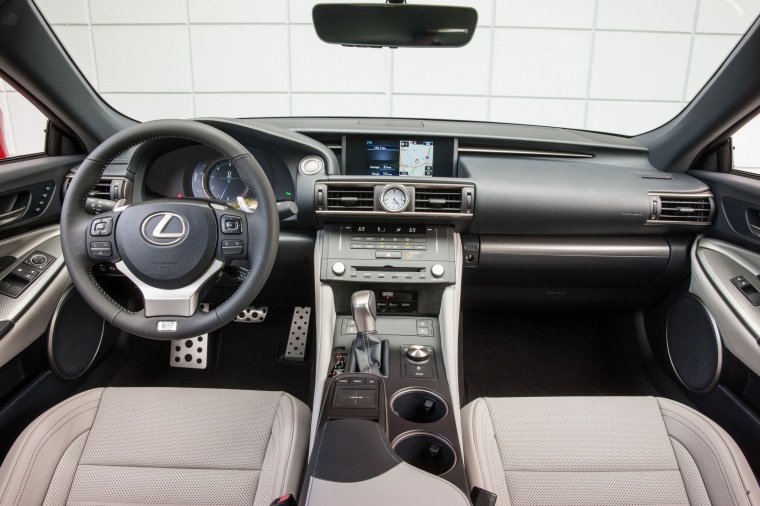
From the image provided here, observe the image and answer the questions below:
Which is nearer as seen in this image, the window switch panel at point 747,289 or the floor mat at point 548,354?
the window switch panel at point 747,289

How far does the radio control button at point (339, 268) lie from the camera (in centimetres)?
176

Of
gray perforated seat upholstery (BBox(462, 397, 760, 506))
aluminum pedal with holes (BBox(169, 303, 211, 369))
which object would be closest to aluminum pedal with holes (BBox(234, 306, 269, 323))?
aluminum pedal with holes (BBox(169, 303, 211, 369))

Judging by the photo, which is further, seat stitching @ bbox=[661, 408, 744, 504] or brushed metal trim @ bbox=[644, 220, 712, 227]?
brushed metal trim @ bbox=[644, 220, 712, 227]

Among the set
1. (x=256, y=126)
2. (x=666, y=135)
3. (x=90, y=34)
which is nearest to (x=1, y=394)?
(x=256, y=126)

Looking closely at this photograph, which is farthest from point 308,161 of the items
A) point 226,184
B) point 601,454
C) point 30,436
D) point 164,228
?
point 601,454

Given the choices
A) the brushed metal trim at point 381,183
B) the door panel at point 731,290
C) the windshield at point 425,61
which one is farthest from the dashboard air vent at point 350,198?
the windshield at point 425,61

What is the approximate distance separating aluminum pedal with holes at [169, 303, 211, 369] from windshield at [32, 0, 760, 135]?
2.09 m

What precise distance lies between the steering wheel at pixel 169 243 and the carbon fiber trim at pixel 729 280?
164 cm

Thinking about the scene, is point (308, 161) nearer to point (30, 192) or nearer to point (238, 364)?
point (30, 192)

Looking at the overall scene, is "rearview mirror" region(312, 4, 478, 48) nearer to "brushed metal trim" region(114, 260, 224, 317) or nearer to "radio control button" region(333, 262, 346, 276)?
"radio control button" region(333, 262, 346, 276)

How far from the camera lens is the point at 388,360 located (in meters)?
1.62

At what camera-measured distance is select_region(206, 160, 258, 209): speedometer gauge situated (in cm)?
188

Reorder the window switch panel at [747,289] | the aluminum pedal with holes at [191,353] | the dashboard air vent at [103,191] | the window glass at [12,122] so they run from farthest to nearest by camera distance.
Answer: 1. the window glass at [12,122]
2. the aluminum pedal with holes at [191,353]
3. the dashboard air vent at [103,191]
4. the window switch panel at [747,289]

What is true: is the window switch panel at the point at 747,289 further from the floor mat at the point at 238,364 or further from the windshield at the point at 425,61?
the windshield at the point at 425,61
